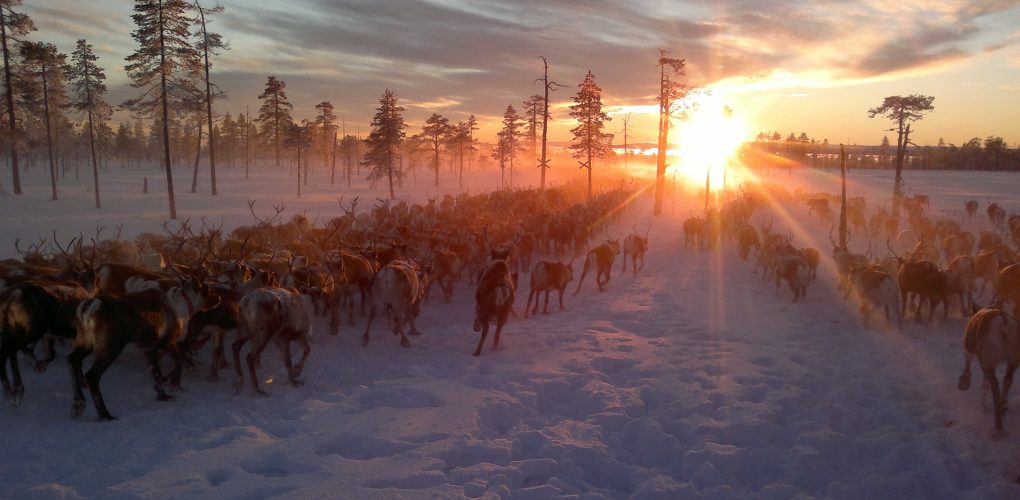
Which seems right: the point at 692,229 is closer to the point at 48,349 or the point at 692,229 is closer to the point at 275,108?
the point at 48,349

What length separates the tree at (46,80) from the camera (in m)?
34.5

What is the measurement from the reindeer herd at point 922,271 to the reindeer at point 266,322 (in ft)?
29.6

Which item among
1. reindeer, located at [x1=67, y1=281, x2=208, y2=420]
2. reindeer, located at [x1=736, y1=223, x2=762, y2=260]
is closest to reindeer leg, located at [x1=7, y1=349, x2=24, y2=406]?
reindeer, located at [x1=67, y1=281, x2=208, y2=420]

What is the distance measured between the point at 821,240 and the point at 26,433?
29444 millimetres

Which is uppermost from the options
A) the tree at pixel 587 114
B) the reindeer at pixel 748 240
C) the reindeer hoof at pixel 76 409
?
the tree at pixel 587 114

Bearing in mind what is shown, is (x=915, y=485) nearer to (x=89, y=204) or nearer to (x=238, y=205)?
(x=238, y=205)

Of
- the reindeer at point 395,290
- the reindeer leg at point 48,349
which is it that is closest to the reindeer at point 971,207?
the reindeer at point 395,290

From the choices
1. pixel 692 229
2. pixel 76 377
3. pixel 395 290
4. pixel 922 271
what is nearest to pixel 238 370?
pixel 76 377

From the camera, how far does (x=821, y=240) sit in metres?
26.2

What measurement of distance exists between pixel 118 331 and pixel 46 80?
4497 centimetres

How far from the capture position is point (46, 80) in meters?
37.5

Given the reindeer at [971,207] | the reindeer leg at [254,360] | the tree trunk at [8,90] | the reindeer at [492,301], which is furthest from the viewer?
the tree trunk at [8,90]

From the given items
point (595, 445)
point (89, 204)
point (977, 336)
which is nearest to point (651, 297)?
point (977, 336)

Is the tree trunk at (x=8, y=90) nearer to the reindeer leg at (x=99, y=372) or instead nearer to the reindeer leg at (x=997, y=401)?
the reindeer leg at (x=99, y=372)
